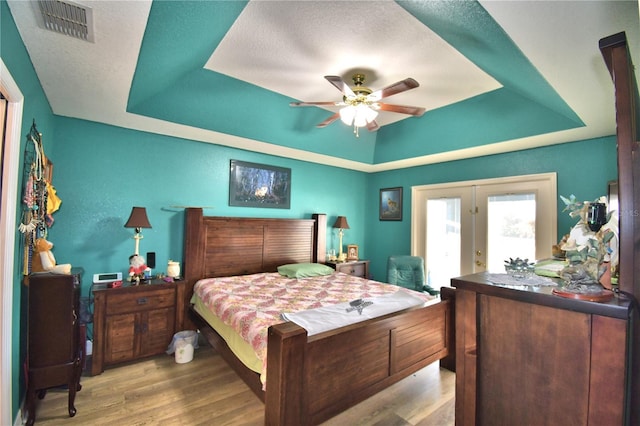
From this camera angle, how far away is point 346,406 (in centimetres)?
191

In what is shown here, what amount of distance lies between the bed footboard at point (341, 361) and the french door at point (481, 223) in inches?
65.5

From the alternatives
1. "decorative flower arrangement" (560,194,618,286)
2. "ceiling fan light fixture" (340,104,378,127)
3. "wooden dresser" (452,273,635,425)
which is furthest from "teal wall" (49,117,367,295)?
"decorative flower arrangement" (560,194,618,286)

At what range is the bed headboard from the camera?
11.0 feet

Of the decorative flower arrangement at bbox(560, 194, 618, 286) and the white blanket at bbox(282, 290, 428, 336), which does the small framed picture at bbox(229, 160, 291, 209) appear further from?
the decorative flower arrangement at bbox(560, 194, 618, 286)

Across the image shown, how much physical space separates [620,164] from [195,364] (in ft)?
11.2

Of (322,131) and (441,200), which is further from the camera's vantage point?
(441,200)

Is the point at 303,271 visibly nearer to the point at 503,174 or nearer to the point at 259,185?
the point at 259,185

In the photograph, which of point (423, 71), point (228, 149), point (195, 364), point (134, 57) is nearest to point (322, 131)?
point (228, 149)

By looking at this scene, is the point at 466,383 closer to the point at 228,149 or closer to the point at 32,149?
the point at 32,149

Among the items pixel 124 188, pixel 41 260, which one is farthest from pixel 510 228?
pixel 41 260

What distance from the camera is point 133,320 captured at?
2793mm

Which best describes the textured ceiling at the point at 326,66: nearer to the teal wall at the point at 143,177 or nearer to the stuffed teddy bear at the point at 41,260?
the teal wall at the point at 143,177

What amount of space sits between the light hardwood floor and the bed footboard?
0.80 feet

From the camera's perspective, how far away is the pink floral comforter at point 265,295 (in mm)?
2059
